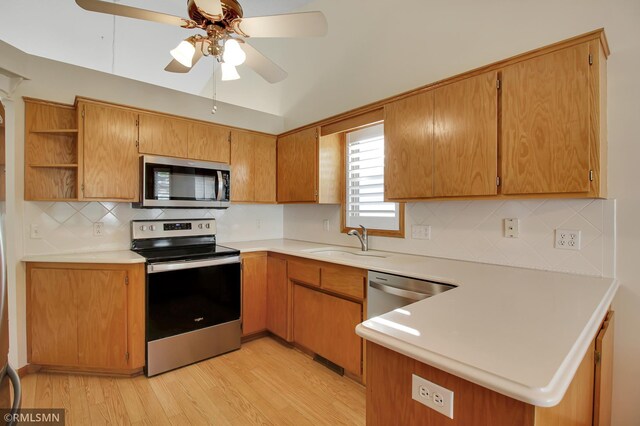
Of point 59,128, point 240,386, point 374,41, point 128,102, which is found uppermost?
point 374,41

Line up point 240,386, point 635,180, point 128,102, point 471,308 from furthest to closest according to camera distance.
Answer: point 128,102
point 240,386
point 635,180
point 471,308

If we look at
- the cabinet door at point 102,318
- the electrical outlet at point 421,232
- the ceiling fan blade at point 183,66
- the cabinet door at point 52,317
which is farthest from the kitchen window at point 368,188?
the cabinet door at point 52,317

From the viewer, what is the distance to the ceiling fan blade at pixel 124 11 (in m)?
1.41

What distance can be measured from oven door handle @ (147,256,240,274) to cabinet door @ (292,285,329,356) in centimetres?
63

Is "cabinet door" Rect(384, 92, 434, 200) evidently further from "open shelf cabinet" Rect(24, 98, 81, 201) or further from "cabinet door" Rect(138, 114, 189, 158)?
"open shelf cabinet" Rect(24, 98, 81, 201)

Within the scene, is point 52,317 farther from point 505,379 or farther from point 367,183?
point 505,379

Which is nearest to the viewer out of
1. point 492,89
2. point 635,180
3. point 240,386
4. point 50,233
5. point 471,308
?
point 471,308

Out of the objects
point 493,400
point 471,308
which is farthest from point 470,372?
point 471,308

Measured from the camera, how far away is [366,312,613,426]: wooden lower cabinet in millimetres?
709

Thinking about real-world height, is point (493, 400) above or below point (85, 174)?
below

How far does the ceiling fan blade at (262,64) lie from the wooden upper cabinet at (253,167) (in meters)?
1.27

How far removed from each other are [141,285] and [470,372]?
234cm

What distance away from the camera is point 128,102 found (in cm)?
270

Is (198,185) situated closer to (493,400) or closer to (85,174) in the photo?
(85,174)
